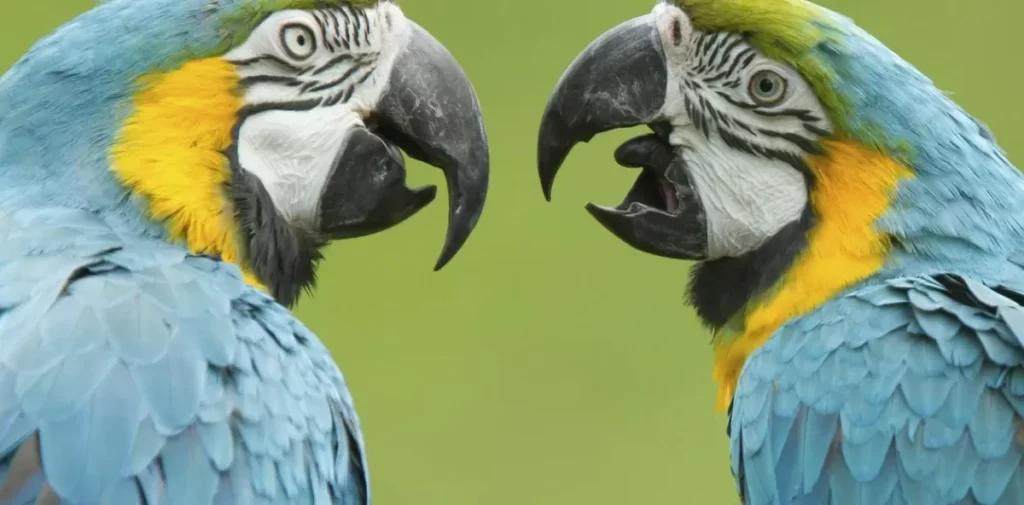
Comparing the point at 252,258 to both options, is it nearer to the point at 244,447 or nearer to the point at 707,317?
the point at 244,447

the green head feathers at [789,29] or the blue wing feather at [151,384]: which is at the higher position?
the green head feathers at [789,29]

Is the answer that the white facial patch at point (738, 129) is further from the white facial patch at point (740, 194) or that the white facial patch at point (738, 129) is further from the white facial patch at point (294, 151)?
the white facial patch at point (294, 151)

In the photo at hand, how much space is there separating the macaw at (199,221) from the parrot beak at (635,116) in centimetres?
16

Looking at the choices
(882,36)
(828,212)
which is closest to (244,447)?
(828,212)

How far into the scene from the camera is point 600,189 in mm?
4051

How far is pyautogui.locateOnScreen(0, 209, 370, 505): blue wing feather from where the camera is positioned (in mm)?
1581

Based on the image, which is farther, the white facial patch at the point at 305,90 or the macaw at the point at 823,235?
the white facial patch at the point at 305,90

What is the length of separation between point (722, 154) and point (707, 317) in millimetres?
258

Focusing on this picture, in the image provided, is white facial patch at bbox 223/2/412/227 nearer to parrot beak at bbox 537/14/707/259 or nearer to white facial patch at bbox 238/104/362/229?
white facial patch at bbox 238/104/362/229

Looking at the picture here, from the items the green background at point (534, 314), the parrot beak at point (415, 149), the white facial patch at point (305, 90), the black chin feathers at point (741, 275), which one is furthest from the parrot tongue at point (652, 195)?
the green background at point (534, 314)

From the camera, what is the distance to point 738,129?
210cm

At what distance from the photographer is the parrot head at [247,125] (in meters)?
1.90

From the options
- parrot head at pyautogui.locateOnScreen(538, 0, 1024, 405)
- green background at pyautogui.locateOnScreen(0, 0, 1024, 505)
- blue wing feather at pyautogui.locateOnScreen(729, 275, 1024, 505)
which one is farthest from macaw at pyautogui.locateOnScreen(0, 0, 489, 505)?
green background at pyautogui.locateOnScreen(0, 0, 1024, 505)

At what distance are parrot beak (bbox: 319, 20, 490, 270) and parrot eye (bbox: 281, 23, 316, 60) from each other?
0.13 meters
